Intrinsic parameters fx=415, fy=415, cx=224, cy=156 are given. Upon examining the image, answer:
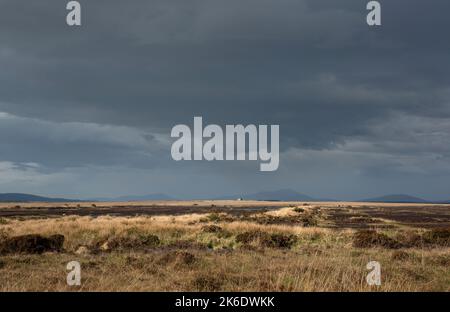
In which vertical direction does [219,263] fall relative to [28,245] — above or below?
below

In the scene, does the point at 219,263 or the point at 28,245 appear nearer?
the point at 219,263

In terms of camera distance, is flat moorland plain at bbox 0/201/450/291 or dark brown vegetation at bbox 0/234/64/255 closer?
flat moorland plain at bbox 0/201/450/291

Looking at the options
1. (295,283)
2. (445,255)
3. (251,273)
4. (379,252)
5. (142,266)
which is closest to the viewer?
(295,283)

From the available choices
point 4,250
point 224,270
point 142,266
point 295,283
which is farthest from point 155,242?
point 295,283

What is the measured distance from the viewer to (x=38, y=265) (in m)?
14.6

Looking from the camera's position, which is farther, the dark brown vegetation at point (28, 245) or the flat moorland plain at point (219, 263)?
the dark brown vegetation at point (28, 245)

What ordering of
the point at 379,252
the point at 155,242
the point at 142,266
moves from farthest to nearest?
the point at 155,242, the point at 379,252, the point at 142,266
